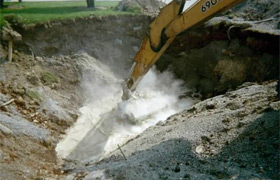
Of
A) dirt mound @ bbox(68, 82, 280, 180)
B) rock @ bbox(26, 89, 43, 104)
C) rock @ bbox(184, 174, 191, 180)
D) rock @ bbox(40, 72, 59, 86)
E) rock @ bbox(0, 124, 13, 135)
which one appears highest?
rock @ bbox(40, 72, 59, 86)

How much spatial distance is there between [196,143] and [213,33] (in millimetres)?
6412

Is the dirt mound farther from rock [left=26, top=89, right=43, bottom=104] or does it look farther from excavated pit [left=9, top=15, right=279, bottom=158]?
rock [left=26, top=89, right=43, bottom=104]

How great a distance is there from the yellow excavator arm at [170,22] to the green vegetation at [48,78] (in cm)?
340

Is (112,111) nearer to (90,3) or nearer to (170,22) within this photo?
(170,22)

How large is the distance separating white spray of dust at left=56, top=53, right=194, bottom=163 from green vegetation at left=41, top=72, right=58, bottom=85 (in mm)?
1220

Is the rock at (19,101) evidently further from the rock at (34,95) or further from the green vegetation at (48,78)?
the green vegetation at (48,78)

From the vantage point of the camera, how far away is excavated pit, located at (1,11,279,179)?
27.5 feet

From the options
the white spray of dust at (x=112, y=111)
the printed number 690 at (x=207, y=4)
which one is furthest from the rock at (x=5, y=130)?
the printed number 690 at (x=207, y=4)

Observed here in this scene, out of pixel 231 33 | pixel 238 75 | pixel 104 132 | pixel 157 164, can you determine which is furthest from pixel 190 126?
pixel 231 33

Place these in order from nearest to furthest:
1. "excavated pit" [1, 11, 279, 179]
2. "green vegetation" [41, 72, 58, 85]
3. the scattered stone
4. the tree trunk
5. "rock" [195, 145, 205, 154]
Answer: "rock" [195, 145, 205, 154], the scattered stone, "excavated pit" [1, 11, 279, 179], "green vegetation" [41, 72, 58, 85], the tree trunk

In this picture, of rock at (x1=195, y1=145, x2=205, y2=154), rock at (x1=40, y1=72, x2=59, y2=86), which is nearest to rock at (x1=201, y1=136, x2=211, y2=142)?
rock at (x1=195, y1=145, x2=205, y2=154)

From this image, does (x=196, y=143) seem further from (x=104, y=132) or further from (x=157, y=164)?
(x=104, y=132)

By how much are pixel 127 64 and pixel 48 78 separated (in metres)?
3.86

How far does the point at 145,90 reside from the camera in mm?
10828
